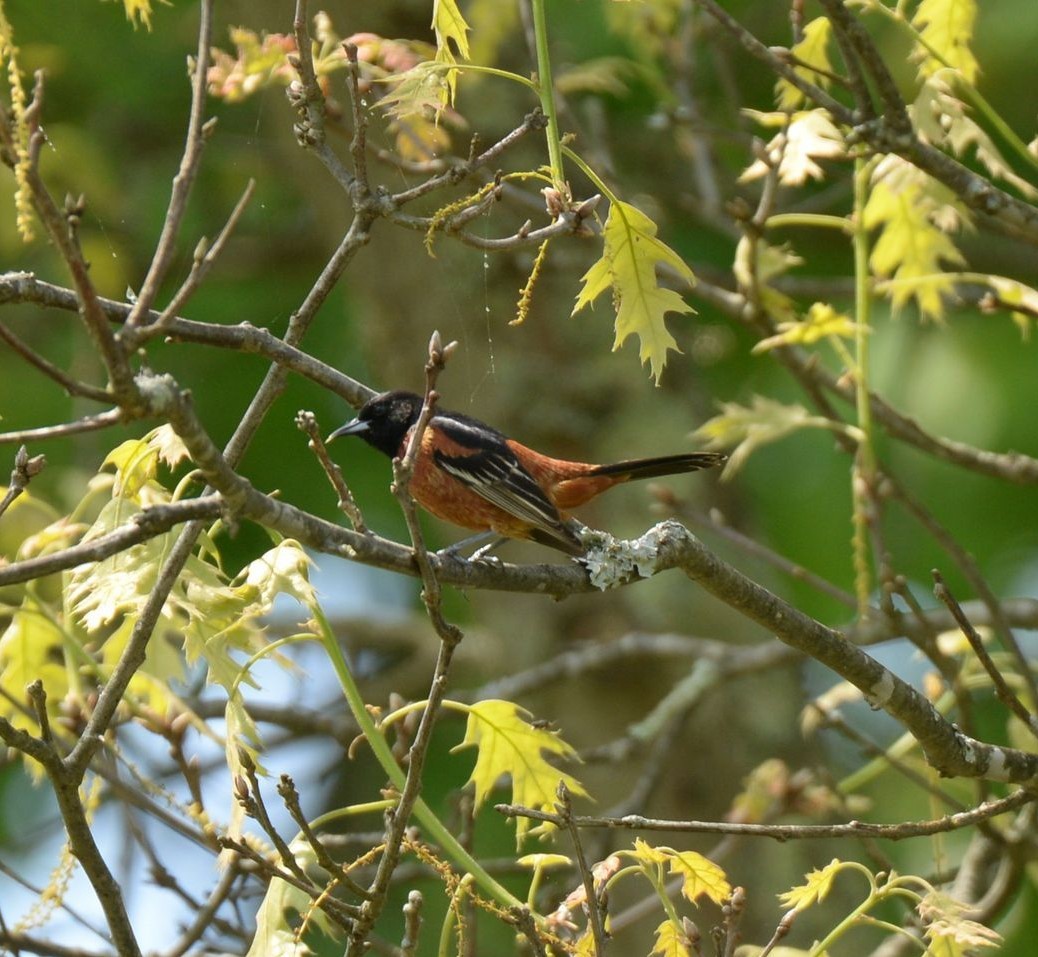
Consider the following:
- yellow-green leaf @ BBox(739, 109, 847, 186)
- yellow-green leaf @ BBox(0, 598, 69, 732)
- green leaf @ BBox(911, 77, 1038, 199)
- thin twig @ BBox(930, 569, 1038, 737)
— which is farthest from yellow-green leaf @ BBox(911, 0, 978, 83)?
yellow-green leaf @ BBox(0, 598, 69, 732)

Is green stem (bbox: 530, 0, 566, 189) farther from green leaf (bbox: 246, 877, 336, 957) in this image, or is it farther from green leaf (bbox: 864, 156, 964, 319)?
green leaf (bbox: 864, 156, 964, 319)

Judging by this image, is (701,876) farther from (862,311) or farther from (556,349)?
(556,349)

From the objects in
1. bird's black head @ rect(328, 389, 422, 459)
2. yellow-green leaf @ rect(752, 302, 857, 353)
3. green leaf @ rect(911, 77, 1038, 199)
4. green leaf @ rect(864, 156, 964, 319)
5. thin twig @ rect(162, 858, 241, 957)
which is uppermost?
green leaf @ rect(911, 77, 1038, 199)

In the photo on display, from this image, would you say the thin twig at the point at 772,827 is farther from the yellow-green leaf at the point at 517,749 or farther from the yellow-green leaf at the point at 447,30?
the yellow-green leaf at the point at 447,30

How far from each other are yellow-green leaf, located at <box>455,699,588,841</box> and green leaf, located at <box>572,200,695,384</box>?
77cm

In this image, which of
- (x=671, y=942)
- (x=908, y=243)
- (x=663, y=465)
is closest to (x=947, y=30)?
(x=908, y=243)

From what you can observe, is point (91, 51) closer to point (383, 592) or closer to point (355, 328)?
point (355, 328)

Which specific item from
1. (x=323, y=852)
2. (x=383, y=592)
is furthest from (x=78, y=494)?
(x=323, y=852)

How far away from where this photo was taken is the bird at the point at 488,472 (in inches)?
153

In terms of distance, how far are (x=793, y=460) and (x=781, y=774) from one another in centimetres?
316

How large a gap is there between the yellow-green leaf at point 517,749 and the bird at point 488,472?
967 millimetres

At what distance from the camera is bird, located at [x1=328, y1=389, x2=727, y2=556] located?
389cm

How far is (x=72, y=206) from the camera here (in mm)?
1843

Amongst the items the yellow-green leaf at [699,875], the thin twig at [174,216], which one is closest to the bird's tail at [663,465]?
the yellow-green leaf at [699,875]
